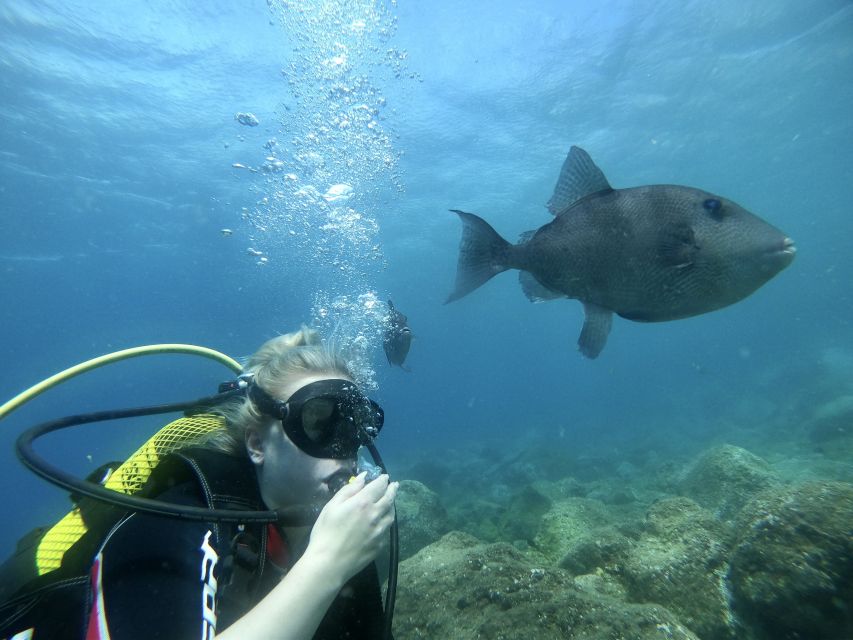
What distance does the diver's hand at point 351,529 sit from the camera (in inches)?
57.1

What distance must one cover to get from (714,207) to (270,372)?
235 cm

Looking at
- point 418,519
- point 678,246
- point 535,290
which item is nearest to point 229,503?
point 535,290

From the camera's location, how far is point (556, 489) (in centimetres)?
1283

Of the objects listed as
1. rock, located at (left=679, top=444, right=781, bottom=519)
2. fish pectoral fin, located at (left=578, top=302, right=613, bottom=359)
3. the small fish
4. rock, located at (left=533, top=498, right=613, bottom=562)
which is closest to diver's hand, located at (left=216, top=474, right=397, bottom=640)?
fish pectoral fin, located at (left=578, top=302, right=613, bottom=359)

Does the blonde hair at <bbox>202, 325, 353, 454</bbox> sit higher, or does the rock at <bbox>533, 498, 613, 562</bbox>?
the blonde hair at <bbox>202, 325, 353, 454</bbox>

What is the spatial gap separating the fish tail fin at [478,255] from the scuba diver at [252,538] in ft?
2.93

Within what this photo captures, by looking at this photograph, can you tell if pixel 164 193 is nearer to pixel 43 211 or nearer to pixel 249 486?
pixel 43 211

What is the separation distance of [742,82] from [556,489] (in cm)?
2223

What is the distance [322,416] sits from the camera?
2207 millimetres


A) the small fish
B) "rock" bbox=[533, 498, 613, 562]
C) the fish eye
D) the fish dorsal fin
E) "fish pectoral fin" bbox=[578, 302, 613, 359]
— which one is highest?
the fish dorsal fin

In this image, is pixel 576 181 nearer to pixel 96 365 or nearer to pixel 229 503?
pixel 229 503

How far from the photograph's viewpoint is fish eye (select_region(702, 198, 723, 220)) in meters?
1.89

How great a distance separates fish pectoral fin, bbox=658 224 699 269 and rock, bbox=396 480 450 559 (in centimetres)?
759

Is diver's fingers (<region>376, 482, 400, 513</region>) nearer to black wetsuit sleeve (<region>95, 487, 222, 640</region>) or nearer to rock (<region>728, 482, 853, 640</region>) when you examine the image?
black wetsuit sleeve (<region>95, 487, 222, 640</region>)
